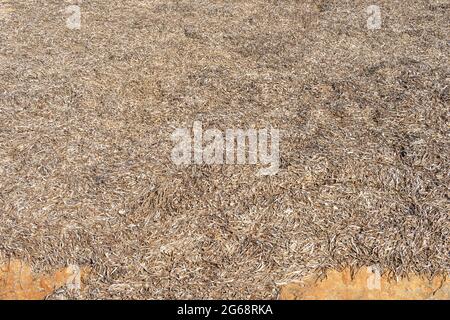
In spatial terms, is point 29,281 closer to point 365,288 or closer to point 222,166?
point 222,166

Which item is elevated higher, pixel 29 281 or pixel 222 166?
pixel 222 166

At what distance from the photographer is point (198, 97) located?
8.20 meters

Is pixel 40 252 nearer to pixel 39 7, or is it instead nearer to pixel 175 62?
pixel 175 62

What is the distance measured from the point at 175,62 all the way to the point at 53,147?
3.65 m

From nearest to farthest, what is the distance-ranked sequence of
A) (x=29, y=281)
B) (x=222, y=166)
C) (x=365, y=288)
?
(x=365, y=288) → (x=29, y=281) → (x=222, y=166)

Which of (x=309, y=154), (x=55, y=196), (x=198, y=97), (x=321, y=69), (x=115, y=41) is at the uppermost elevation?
(x=115, y=41)

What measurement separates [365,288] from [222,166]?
2772 mm

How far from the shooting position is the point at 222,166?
655cm

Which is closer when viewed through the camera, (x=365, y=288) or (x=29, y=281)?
(x=365, y=288)

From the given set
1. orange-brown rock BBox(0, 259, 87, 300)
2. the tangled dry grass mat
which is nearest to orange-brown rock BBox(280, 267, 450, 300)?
the tangled dry grass mat

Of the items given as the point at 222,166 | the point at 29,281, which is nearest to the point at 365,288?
the point at 222,166

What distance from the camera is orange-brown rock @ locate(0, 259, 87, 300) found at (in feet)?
16.9

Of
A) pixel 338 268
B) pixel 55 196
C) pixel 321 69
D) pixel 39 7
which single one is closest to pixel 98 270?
pixel 55 196

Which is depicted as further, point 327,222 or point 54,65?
point 54,65
